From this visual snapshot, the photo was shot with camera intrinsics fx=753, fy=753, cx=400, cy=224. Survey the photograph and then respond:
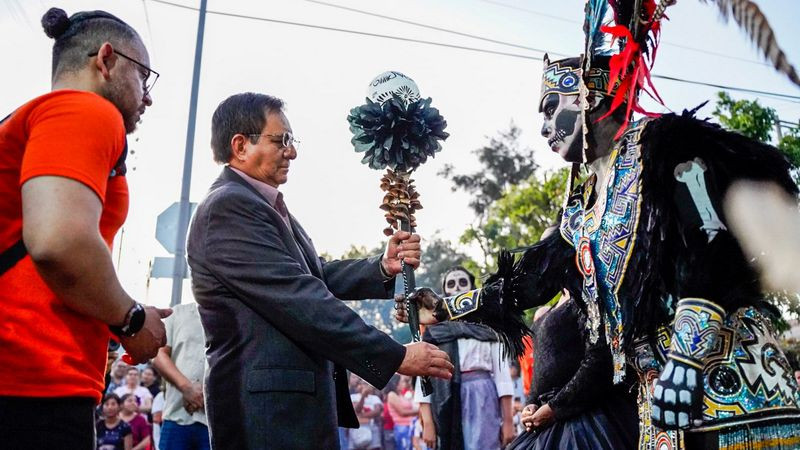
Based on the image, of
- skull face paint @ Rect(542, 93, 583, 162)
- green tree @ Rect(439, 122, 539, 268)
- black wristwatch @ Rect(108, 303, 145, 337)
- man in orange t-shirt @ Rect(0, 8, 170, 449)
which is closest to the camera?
man in orange t-shirt @ Rect(0, 8, 170, 449)

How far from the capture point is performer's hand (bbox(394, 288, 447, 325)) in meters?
3.60

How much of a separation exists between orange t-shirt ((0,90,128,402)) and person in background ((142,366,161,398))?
29.9 feet

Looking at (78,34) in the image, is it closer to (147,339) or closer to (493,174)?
(147,339)

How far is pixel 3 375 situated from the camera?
2006 mm

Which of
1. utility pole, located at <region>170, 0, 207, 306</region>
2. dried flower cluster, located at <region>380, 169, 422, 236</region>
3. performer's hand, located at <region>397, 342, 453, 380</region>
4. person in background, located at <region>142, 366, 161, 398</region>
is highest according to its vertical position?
utility pole, located at <region>170, 0, 207, 306</region>

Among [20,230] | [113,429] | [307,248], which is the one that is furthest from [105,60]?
[113,429]

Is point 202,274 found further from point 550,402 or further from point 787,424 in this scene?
point 787,424

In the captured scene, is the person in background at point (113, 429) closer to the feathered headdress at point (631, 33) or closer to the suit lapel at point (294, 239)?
the suit lapel at point (294, 239)

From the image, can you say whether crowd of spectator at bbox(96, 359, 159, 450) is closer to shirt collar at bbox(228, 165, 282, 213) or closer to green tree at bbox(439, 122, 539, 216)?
shirt collar at bbox(228, 165, 282, 213)

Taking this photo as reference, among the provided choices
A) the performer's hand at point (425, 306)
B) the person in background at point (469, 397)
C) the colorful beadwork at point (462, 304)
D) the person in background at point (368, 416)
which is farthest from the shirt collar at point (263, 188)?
the person in background at point (368, 416)

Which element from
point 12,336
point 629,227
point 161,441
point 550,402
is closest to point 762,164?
A: point 629,227

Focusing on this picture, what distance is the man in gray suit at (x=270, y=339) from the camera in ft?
9.65

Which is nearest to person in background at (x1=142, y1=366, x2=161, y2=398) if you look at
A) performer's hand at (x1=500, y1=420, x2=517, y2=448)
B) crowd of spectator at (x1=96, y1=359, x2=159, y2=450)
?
crowd of spectator at (x1=96, y1=359, x2=159, y2=450)

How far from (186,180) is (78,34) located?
29.5 ft
